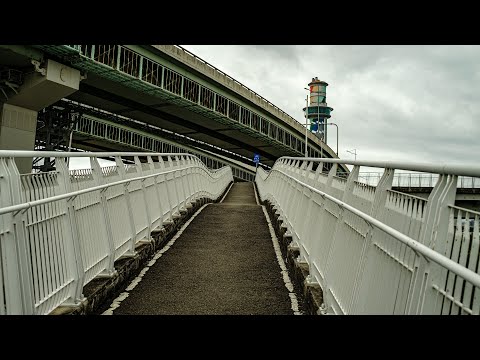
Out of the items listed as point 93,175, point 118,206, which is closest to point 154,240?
point 118,206

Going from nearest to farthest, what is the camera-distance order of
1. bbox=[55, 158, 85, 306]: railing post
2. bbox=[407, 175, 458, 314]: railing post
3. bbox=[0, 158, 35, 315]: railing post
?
bbox=[407, 175, 458, 314]: railing post
bbox=[0, 158, 35, 315]: railing post
bbox=[55, 158, 85, 306]: railing post

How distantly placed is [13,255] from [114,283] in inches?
91.1

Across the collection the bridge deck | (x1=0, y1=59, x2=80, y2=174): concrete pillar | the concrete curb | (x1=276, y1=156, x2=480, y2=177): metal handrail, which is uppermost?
(x1=0, y1=59, x2=80, y2=174): concrete pillar

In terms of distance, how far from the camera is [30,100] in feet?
95.1

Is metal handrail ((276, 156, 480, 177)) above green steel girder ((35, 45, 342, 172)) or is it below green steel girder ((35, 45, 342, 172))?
below

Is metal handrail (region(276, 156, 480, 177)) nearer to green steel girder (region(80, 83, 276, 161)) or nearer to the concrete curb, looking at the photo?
the concrete curb

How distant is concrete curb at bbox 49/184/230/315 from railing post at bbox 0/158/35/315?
714 millimetres

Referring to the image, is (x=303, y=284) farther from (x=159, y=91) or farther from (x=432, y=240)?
(x=159, y=91)

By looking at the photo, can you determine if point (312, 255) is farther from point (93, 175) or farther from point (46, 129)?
point (46, 129)

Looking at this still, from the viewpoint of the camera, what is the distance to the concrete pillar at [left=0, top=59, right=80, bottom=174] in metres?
27.5

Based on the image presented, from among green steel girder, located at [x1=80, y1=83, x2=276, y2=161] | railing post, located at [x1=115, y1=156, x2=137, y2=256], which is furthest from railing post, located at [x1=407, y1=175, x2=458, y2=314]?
green steel girder, located at [x1=80, y1=83, x2=276, y2=161]

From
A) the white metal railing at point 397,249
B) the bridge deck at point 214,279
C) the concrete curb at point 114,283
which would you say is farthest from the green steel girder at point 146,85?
the white metal railing at point 397,249

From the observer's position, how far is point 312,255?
5457 millimetres
